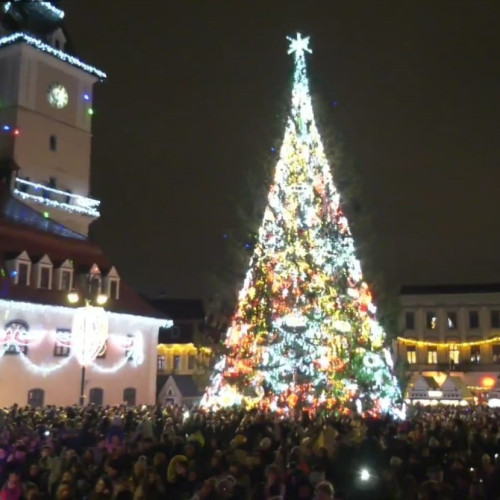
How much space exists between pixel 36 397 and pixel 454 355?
47.2 m

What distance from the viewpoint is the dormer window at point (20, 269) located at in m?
35.9

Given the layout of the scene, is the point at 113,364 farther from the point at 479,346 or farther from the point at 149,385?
the point at 479,346

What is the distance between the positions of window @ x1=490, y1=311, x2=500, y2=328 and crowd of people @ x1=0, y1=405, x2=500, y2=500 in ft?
174

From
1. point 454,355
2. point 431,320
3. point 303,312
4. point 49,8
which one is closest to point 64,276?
point 303,312

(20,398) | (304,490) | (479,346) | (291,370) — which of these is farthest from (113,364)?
(479,346)

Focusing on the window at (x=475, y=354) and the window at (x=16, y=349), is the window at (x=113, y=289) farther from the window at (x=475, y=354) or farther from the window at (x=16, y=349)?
the window at (x=475, y=354)

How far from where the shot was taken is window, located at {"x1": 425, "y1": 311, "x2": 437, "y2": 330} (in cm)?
7338

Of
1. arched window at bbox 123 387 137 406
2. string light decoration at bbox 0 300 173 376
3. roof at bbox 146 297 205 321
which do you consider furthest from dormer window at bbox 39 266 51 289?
roof at bbox 146 297 205 321

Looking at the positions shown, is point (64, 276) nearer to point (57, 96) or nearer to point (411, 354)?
point (57, 96)

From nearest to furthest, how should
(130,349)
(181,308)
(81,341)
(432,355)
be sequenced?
(81,341), (130,349), (432,355), (181,308)

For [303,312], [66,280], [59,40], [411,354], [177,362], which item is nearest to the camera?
[303,312]

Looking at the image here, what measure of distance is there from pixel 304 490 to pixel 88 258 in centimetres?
3221

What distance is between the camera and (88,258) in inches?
1626

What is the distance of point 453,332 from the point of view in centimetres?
7238
